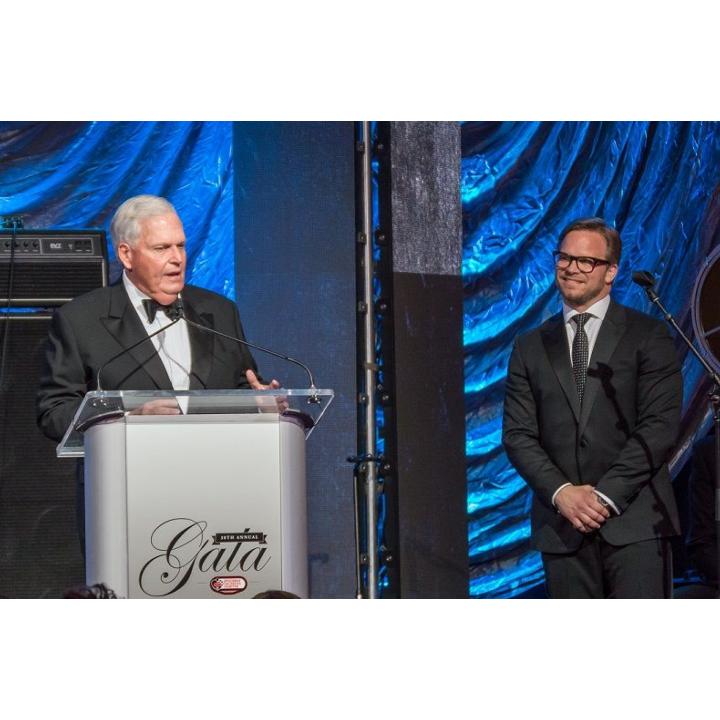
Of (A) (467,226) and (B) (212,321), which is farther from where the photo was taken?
(A) (467,226)

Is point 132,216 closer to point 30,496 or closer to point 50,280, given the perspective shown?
point 50,280

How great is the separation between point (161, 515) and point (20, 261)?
1.54 metres

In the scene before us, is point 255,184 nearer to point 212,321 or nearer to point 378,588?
point 212,321

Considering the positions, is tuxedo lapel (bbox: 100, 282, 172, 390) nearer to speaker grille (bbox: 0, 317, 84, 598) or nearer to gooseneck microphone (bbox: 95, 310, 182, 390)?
gooseneck microphone (bbox: 95, 310, 182, 390)

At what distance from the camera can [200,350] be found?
472 centimetres

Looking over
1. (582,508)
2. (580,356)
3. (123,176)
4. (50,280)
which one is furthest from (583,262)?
(50,280)

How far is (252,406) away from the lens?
159 inches

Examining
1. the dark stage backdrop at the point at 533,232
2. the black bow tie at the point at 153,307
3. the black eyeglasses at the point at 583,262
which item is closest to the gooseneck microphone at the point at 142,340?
the black bow tie at the point at 153,307

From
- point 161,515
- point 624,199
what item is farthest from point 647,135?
point 161,515

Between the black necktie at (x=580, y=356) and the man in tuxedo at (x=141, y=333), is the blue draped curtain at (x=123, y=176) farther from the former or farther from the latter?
the black necktie at (x=580, y=356)

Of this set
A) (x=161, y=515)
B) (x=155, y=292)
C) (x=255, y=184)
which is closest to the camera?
(x=161, y=515)

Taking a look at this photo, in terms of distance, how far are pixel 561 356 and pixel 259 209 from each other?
1283 millimetres

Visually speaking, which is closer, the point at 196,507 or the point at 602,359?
the point at 196,507

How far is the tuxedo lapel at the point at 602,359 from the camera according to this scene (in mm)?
5094
